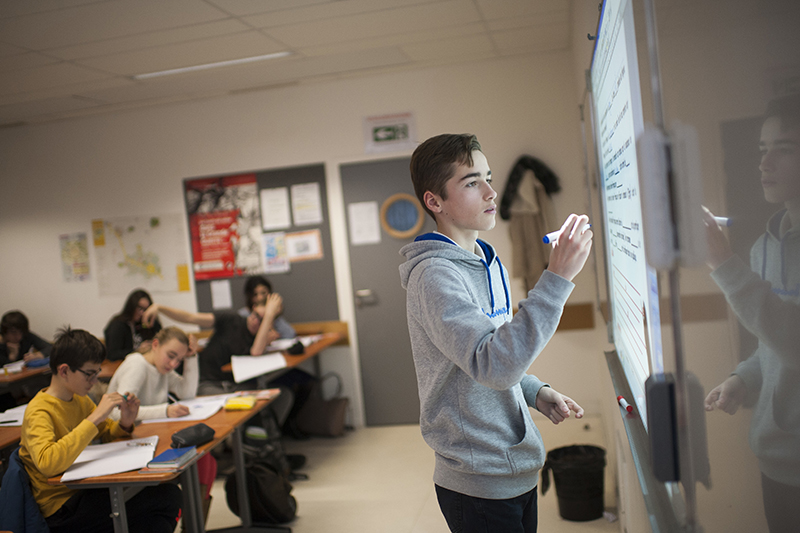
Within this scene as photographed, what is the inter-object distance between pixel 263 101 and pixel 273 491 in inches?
122

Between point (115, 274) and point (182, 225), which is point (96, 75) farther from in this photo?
point (115, 274)

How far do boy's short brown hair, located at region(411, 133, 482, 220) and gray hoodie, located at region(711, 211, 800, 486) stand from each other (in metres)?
0.68

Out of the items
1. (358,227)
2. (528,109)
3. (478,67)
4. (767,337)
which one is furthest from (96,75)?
(767,337)

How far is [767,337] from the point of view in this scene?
49 cm

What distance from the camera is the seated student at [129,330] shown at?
4332 millimetres

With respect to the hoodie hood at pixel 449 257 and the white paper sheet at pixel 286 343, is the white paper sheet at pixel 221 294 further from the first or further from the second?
the hoodie hood at pixel 449 257

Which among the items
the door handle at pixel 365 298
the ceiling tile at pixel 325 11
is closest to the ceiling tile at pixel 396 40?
the ceiling tile at pixel 325 11

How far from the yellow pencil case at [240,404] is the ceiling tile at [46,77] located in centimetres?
239

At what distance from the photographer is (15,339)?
16.4ft

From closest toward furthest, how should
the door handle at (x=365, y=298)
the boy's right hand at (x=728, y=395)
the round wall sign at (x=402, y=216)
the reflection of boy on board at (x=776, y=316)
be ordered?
the reflection of boy on board at (x=776, y=316) → the boy's right hand at (x=728, y=395) → the round wall sign at (x=402, y=216) → the door handle at (x=365, y=298)

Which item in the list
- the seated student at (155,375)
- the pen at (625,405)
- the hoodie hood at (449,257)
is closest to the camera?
the hoodie hood at (449,257)

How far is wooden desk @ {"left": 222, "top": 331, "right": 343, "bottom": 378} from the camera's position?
3975 mm

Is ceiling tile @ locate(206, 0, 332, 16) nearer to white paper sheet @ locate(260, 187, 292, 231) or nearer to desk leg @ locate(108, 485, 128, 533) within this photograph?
white paper sheet @ locate(260, 187, 292, 231)

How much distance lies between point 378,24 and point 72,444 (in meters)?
2.65
